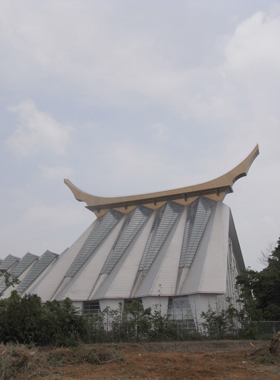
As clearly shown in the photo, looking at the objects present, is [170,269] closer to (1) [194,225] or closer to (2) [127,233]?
(1) [194,225]

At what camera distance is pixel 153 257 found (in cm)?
3338

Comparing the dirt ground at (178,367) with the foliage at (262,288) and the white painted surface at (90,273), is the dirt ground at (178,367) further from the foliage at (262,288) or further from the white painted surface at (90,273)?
the white painted surface at (90,273)

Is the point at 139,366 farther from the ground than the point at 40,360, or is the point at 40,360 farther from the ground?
the point at 40,360

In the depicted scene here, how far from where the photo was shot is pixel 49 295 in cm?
3406

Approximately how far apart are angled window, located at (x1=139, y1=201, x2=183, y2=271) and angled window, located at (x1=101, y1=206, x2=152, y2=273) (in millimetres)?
1504

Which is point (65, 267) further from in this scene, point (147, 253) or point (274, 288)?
point (274, 288)

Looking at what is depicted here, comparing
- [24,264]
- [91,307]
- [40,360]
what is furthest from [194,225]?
[40,360]

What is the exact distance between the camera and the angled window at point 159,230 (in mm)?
33469

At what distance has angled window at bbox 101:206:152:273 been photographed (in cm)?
3503

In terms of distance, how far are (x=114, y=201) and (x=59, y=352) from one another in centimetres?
3013

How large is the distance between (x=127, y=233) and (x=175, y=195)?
6952 millimetres

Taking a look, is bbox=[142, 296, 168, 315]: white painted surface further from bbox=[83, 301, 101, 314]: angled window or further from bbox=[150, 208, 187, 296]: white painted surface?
bbox=[83, 301, 101, 314]: angled window

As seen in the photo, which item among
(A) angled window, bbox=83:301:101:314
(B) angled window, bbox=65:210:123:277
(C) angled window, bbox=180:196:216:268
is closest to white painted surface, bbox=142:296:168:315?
(C) angled window, bbox=180:196:216:268

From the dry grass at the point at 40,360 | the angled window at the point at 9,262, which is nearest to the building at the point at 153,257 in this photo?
the angled window at the point at 9,262
